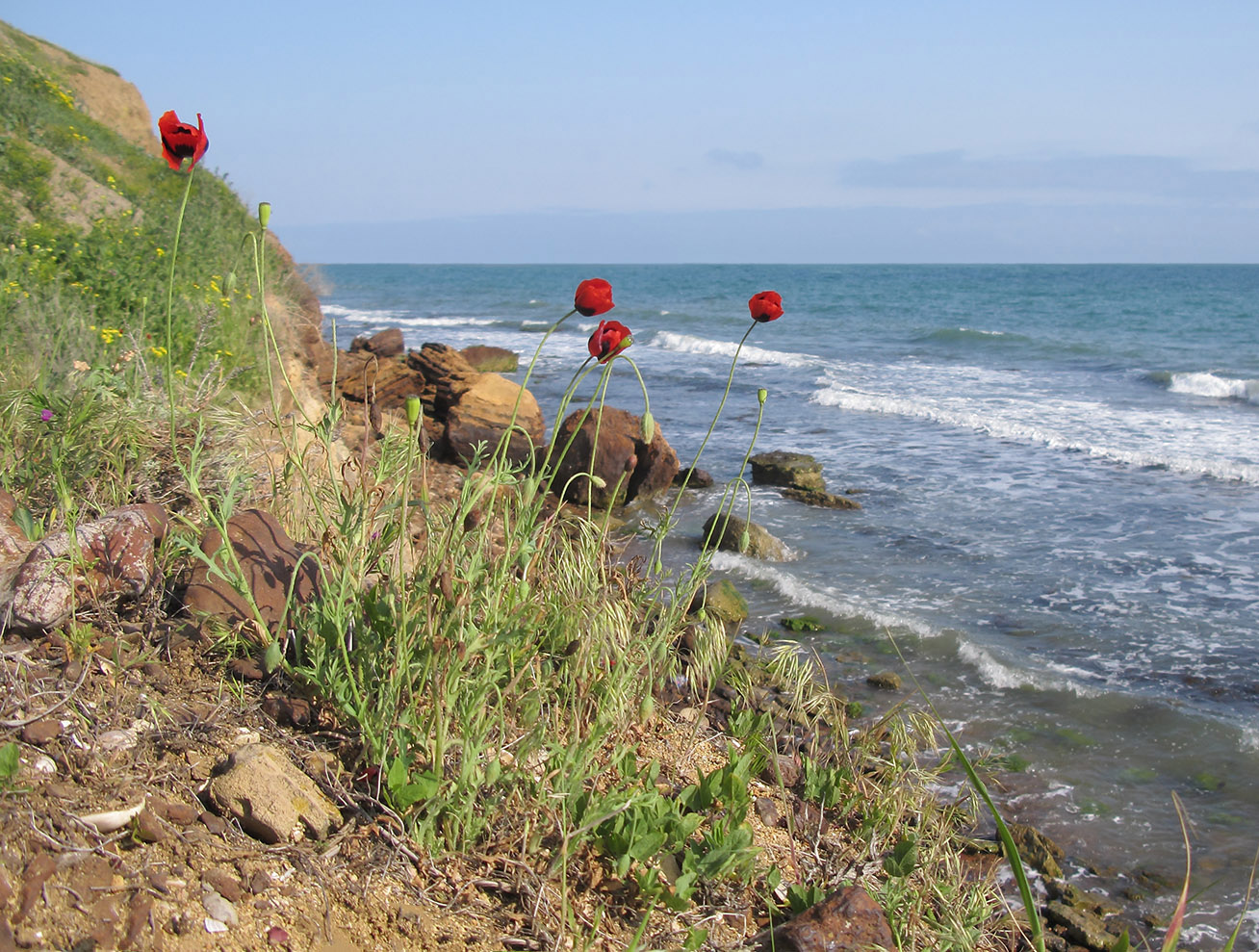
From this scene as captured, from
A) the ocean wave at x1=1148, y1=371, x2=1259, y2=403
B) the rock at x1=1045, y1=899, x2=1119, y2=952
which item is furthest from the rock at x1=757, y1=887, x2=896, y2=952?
the ocean wave at x1=1148, y1=371, x2=1259, y2=403

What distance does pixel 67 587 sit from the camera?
2.55 m

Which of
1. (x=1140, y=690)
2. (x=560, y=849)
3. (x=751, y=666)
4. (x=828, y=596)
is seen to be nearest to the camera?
(x=560, y=849)

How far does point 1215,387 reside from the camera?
17.7m

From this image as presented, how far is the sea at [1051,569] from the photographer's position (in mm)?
4312

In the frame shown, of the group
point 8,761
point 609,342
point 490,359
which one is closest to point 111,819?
point 8,761

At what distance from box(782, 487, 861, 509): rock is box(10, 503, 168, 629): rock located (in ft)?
23.7

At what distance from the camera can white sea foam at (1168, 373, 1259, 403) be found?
55.9 ft

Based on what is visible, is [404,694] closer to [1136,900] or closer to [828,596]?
[1136,900]

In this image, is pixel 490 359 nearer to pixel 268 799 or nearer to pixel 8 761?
pixel 268 799

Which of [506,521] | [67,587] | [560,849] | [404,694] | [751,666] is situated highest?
[506,521]

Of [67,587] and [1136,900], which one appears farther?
[1136,900]

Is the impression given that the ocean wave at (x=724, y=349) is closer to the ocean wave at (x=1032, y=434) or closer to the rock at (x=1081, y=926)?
the ocean wave at (x=1032, y=434)

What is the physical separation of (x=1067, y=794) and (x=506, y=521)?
11.3 feet

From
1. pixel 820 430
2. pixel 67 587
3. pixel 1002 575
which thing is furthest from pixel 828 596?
pixel 820 430
